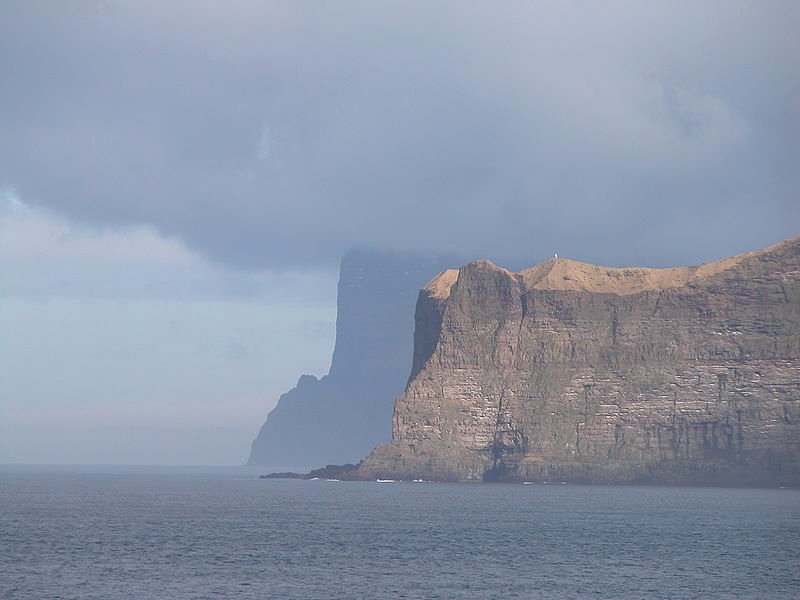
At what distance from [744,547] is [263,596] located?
56.4 meters

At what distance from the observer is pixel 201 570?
328 feet

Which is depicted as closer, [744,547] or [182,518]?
[744,547]

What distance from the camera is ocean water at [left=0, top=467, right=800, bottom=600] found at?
299 ft

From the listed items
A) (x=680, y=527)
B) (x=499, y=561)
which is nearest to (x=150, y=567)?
(x=499, y=561)

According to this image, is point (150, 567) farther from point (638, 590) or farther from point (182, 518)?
point (182, 518)

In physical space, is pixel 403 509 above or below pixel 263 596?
above

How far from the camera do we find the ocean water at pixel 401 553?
91062 mm

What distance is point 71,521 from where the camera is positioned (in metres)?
154

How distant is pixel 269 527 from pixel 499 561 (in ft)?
144

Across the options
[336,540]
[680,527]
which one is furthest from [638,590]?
[680,527]

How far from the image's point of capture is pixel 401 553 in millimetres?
115375

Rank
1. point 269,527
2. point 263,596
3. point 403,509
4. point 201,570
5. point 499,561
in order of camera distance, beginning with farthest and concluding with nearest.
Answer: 1. point 403,509
2. point 269,527
3. point 499,561
4. point 201,570
5. point 263,596

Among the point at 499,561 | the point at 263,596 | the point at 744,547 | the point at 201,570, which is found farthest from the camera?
the point at 744,547

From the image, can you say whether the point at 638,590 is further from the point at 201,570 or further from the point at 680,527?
the point at 680,527
